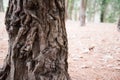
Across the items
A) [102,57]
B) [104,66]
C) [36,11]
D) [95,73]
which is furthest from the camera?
[102,57]

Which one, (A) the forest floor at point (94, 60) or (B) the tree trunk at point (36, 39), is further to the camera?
(A) the forest floor at point (94, 60)

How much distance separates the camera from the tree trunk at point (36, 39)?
2203 millimetres

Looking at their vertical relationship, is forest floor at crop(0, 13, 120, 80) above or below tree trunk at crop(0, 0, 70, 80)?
below

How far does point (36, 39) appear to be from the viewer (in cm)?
227

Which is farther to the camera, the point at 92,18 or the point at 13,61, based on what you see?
the point at 92,18

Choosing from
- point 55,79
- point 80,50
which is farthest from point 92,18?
point 55,79

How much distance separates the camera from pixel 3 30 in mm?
7492

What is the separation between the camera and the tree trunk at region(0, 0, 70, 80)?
2.20 m

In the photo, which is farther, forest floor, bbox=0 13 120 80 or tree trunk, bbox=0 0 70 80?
forest floor, bbox=0 13 120 80

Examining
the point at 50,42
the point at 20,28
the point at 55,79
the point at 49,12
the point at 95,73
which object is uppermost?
the point at 49,12

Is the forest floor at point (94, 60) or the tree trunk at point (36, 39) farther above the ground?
the tree trunk at point (36, 39)

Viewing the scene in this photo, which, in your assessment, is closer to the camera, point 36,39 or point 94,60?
point 36,39

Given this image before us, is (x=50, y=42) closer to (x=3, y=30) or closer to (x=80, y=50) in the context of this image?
(x=80, y=50)

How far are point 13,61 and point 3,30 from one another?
17.7ft
